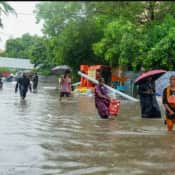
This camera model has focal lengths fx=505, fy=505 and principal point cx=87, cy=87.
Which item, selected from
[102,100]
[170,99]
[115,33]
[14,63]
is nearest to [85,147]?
[170,99]

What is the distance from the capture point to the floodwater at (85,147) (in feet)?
24.6

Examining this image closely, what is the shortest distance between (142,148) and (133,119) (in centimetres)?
624

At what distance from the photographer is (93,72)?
3409 cm

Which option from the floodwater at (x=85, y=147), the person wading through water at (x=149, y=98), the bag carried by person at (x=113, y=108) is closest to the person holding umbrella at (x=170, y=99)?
A: the floodwater at (x=85, y=147)

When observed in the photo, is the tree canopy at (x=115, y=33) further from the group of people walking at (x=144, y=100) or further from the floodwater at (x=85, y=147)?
the floodwater at (x=85, y=147)

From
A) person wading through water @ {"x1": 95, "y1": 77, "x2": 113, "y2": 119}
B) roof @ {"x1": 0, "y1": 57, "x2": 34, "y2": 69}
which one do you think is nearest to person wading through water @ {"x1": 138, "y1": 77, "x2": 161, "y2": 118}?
person wading through water @ {"x1": 95, "y1": 77, "x2": 113, "y2": 119}

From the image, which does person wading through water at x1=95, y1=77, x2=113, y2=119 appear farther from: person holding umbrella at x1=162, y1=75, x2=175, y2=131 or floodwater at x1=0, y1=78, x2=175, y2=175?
person holding umbrella at x1=162, y1=75, x2=175, y2=131

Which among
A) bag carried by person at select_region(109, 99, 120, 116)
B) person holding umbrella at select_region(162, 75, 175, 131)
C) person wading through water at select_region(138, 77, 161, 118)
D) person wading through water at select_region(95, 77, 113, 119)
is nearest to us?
person holding umbrella at select_region(162, 75, 175, 131)

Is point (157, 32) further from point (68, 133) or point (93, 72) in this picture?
point (68, 133)

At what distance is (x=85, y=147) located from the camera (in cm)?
948

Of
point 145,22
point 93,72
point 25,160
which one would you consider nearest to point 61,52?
point 93,72

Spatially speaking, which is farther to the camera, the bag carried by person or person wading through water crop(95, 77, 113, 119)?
the bag carried by person

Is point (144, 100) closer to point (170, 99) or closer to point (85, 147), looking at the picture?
point (170, 99)

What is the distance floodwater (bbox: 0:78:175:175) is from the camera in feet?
24.6
